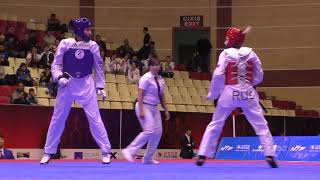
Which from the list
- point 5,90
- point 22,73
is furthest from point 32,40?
point 5,90

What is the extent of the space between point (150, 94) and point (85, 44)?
151 centimetres

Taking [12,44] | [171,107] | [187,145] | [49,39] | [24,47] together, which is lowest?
[187,145]

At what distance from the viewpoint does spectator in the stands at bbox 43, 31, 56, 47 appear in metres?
19.9

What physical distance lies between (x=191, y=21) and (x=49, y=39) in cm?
714

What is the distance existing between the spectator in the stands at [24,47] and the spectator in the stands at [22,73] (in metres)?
2.00

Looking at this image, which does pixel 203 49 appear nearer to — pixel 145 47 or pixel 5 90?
pixel 145 47

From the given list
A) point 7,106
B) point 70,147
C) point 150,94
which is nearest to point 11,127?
point 7,106

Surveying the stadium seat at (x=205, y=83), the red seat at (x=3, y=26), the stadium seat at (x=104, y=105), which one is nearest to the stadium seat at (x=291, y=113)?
the stadium seat at (x=205, y=83)

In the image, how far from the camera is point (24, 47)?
1889cm

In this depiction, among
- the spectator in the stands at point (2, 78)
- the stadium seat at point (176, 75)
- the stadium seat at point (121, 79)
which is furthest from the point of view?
the stadium seat at point (176, 75)

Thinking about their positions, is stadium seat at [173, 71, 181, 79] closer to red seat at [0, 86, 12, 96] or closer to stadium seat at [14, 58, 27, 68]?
stadium seat at [14, 58, 27, 68]

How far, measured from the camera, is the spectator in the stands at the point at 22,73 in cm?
1658

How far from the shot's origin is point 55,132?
9.30m

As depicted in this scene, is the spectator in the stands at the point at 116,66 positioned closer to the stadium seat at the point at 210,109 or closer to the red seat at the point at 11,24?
the stadium seat at the point at 210,109
